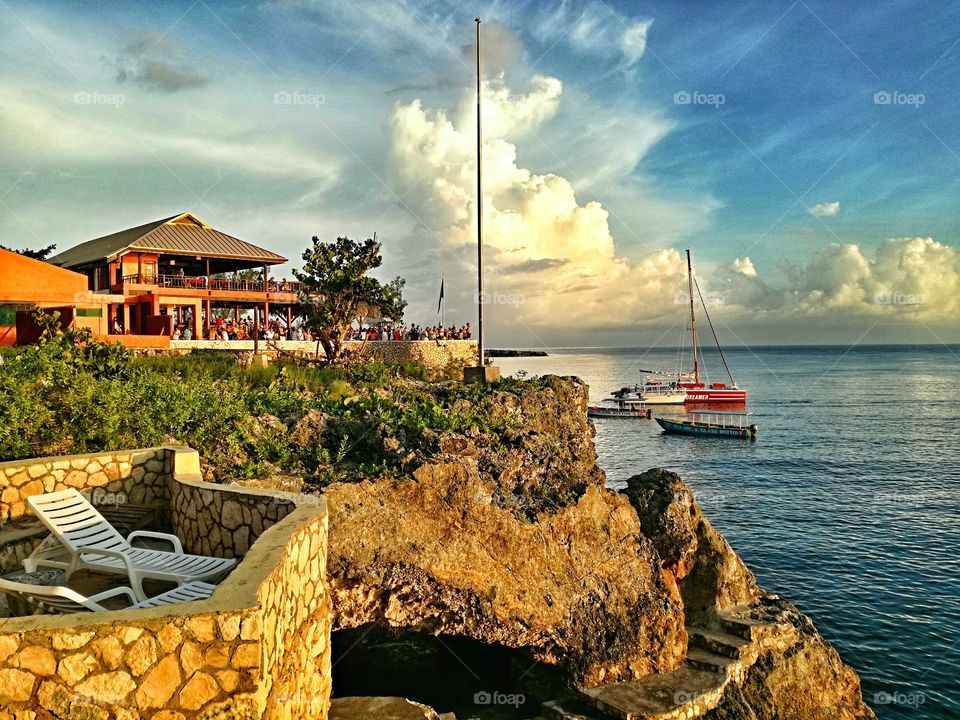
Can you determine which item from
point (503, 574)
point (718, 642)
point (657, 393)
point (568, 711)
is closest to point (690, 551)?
point (718, 642)

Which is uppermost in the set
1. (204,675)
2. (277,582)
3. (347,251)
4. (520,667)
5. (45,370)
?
(347,251)

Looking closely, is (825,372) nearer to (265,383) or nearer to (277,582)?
(265,383)

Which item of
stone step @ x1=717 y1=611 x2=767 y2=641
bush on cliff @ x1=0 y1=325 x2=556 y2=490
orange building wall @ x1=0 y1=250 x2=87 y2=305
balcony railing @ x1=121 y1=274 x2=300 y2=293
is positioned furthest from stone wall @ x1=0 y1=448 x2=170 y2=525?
balcony railing @ x1=121 y1=274 x2=300 y2=293

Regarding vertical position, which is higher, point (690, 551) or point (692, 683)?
point (690, 551)

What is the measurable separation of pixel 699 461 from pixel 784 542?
1892cm

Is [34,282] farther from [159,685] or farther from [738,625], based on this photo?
[738,625]

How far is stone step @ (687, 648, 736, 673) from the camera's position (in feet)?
48.1

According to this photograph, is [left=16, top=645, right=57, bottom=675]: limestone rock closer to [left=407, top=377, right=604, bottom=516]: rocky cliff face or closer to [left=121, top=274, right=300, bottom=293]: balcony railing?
[left=407, top=377, right=604, bottom=516]: rocky cliff face

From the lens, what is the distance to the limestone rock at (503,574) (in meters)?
11.6

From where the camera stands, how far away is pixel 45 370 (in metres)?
13.3

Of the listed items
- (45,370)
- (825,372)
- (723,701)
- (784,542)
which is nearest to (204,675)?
(45,370)

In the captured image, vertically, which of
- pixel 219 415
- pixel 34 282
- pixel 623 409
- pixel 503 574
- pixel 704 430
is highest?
pixel 34 282

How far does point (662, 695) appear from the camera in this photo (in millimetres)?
13398

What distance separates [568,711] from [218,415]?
30.8 ft
